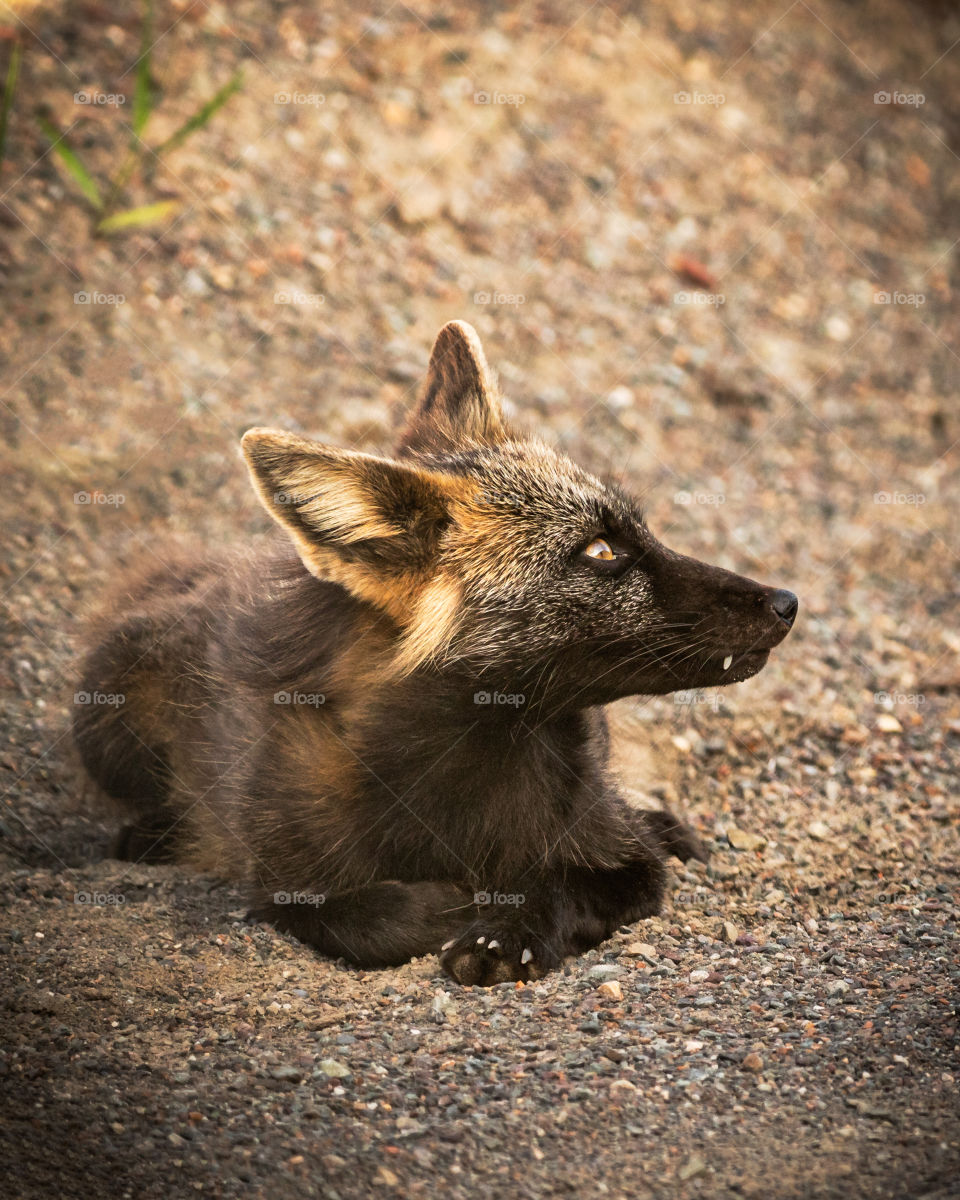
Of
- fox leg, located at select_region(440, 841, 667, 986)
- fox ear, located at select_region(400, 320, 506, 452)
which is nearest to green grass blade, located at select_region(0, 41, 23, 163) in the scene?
fox ear, located at select_region(400, 320, 506, 452)

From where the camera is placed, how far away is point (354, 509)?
13.4 feet

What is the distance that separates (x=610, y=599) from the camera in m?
4.44

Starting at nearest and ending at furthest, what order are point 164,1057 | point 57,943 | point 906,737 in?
1. point 164,1057
2. point 57,943
3. point 906,737

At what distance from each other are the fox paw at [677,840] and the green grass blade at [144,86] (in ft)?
18.3

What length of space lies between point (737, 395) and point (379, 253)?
9.36ft

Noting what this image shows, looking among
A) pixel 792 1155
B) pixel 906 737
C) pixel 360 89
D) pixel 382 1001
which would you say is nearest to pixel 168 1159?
pixel 382 1001

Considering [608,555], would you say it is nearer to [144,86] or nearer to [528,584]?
[528,584]

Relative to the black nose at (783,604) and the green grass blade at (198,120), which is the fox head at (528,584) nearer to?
the black nose at (783,604)

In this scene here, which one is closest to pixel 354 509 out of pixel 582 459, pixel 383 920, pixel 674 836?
pixel 383 920

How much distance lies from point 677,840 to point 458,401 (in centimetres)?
216

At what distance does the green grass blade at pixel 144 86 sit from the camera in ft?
25.6

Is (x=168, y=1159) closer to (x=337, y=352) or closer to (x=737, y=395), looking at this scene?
(x=337, y=352)

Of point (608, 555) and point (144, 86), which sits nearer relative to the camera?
point (608, 555)

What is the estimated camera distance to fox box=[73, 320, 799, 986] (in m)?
4.33
